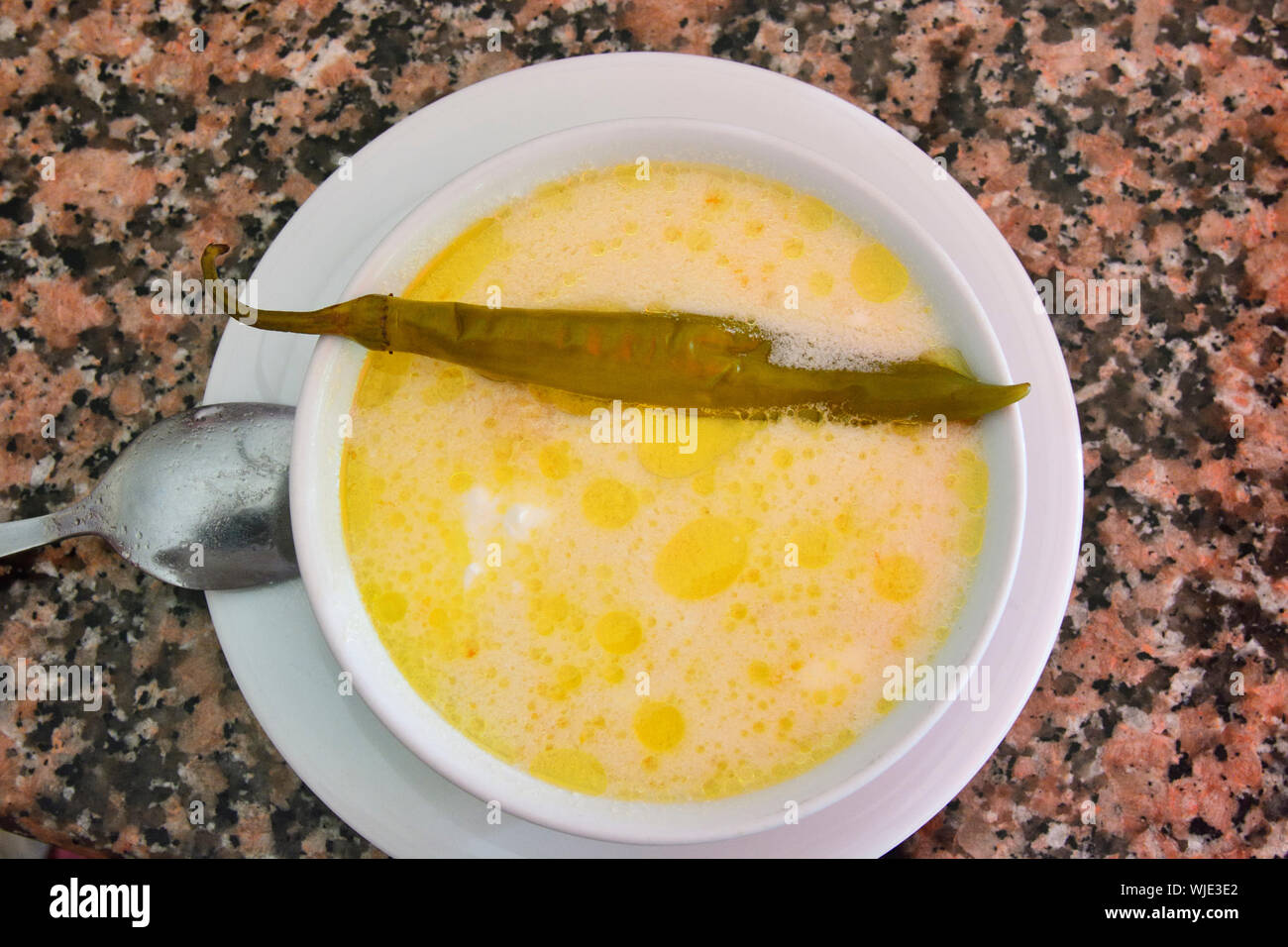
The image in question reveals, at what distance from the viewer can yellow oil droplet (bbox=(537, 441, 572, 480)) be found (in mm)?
1200

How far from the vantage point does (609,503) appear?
1.19 meters

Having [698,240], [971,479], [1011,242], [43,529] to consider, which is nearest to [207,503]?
[43,529]

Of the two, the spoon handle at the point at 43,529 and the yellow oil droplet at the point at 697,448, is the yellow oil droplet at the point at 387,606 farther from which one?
the spoon handle at the point at 43,529

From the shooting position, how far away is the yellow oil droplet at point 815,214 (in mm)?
1231

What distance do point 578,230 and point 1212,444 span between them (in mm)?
1086

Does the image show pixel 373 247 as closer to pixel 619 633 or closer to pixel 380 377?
pixel 380 377

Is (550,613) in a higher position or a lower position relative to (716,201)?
lower

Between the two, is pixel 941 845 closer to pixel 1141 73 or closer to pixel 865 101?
pixel 865 101

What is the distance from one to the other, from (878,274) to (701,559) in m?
0.42

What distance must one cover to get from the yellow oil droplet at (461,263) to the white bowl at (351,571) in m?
0.02

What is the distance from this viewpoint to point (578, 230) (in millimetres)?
1251

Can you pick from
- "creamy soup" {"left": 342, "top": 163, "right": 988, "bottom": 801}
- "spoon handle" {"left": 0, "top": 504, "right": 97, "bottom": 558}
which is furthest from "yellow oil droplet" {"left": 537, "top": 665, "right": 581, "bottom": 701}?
"spoon handle" {"left": 0, "top": 504, "right": 97, "bottom": 558}
